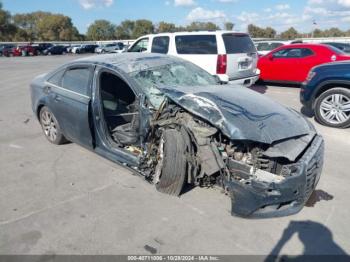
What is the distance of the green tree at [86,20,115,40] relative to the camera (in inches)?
3935

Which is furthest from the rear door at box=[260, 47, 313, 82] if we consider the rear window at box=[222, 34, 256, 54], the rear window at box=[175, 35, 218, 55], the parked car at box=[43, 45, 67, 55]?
the parked car at box=[43, 45, 67, 55]

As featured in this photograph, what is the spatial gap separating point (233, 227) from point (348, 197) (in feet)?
5.01

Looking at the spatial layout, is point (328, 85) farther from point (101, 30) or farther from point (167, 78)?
point (101, 30)

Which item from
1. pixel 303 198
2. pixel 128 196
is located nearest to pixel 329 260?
pixel 303 198

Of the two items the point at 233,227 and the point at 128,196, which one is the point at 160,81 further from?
the point at 233,227

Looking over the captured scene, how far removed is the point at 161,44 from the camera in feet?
→ 32.3

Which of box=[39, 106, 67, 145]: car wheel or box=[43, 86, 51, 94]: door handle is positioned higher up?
box=[43, 86, 51, 94]: door handle

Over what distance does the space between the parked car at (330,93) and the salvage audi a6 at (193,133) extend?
9.30 feet

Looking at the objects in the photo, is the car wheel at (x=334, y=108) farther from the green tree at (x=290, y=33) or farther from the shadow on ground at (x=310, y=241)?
the green tree at (x=290, y=33)

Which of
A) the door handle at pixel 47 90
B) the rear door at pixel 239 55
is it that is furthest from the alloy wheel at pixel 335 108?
the door handle at pixel 47 90

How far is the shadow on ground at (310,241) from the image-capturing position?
2712 millimetres

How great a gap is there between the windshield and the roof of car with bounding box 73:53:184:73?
0.29ft

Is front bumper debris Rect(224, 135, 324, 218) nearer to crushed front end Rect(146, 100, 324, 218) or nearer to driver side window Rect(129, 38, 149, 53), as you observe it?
crushed front end Rect(146, 100, 324, 218)

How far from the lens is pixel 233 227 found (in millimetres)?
3111
